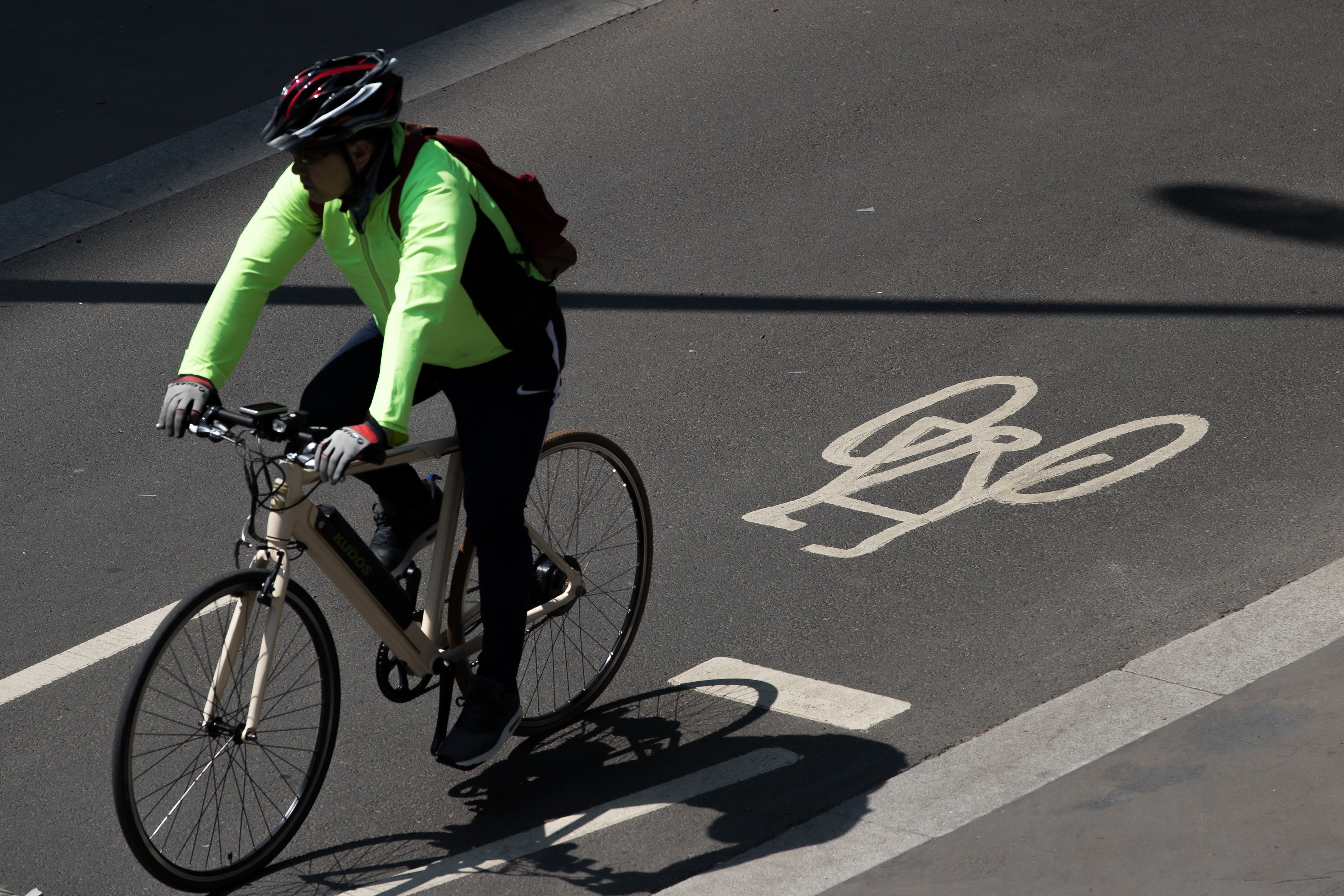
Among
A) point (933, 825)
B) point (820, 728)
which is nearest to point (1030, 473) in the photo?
point (820, 728)

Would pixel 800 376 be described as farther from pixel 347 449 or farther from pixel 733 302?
pixel 347 449

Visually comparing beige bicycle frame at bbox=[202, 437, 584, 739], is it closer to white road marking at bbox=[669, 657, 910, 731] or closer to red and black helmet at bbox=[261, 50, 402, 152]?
white road marking at bbox=[669, 657, 910, 731]

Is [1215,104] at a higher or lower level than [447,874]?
higher

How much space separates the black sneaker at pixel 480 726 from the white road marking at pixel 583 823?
26cm

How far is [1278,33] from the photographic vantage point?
10.9 m

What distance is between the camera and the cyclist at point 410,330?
373 centimetres

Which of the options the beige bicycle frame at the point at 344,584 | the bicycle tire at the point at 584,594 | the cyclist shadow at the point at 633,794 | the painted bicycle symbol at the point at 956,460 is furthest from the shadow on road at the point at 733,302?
the beige bicycle frame at the point at 344,584

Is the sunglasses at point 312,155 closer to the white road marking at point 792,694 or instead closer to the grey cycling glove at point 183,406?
the grey cycling glove at point 183,406

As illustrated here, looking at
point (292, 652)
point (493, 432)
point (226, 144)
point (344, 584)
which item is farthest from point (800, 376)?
point (226, 144)

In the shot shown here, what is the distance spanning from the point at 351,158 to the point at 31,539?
117 inches

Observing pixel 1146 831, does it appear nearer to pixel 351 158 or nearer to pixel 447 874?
pixel 447 874

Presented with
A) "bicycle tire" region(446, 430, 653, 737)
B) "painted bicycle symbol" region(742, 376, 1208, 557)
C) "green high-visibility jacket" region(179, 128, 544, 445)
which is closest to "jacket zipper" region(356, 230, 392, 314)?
"green high-visibility jacket" region(179, 128, 544, 445)

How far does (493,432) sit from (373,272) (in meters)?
0.54

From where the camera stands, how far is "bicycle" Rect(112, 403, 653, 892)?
150 inches
